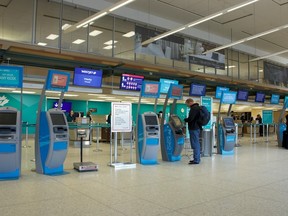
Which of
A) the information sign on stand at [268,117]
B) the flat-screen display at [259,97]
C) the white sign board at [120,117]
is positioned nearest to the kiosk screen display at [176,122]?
the white sign board at [120,117]

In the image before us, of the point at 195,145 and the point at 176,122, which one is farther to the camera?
the point at 176,122

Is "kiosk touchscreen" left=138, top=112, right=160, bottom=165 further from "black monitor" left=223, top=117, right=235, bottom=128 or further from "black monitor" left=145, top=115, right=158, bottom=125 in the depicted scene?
"black monitor" left=223, top=117, right=235, bottom=128

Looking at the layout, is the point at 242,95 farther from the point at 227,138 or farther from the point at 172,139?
the point at 172,139

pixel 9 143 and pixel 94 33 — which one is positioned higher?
pixel 94 33

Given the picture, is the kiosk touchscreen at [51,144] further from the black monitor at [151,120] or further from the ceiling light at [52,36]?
the ceiling light at [52,36]

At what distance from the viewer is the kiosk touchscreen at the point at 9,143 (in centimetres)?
475

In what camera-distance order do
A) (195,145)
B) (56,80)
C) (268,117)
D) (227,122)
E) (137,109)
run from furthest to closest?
(268,117) < (227,122) < (137,109) < (195,145) < (56,80)

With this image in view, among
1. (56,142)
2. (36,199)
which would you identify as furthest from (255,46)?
(36,199)

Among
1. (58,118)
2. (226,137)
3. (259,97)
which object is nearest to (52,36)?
(58,118)

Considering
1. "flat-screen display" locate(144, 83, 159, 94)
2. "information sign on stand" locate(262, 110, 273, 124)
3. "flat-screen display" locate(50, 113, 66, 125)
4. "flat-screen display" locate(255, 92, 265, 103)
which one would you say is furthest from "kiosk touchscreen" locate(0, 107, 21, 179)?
"flat-screen display" locate(255, 92, 265, 103)

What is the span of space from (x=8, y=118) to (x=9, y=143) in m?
0.45

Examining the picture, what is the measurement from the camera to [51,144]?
5.12 metres

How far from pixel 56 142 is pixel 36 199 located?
69.2 inches

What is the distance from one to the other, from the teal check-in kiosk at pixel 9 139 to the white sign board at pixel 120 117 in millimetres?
1950
